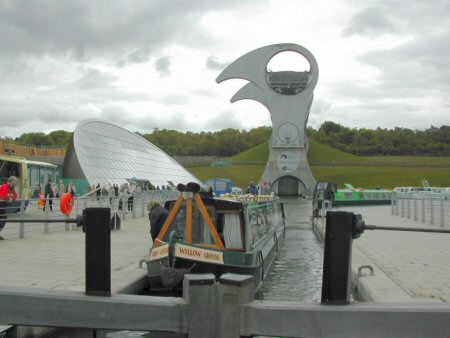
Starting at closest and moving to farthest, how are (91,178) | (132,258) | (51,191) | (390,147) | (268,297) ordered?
(268,297), (132,258), (51,191), (91,178), (390,147)

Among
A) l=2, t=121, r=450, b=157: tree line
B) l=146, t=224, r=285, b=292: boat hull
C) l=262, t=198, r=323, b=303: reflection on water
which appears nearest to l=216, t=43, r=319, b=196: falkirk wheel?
l=262, t=198, r=323, b=303: reflection on water

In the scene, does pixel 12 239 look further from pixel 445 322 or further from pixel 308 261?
pixel 445 322

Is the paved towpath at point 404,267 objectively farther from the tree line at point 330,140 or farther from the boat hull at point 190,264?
the tree line at point 330,140

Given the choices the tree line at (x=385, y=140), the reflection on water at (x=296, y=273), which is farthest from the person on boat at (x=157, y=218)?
the tree line at (x=385, y=140)

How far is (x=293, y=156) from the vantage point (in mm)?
67812

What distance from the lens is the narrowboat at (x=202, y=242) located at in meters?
8.28

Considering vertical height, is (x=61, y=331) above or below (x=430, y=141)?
below

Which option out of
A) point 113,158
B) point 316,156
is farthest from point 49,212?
point 316,156

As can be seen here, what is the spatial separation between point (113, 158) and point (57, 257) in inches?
1732

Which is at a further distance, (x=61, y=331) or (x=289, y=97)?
(x=289, y=97)

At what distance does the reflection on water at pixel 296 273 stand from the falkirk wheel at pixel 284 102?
47.7m

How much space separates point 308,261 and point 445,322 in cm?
966

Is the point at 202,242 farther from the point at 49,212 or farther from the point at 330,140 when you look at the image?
the point at 330,140

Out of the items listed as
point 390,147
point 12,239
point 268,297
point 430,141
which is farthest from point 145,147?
point 430,141
